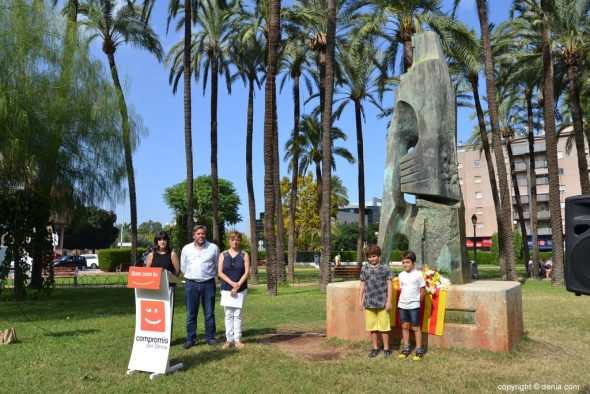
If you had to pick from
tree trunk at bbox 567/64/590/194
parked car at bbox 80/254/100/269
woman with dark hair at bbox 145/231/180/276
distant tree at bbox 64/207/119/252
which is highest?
tree trunk at bbox 567/64/590/194

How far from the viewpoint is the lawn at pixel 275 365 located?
19.5 feet

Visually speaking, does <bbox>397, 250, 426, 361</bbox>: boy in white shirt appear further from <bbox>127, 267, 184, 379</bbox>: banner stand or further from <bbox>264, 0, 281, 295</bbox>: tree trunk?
<bbox>264, 0, 281, 295</bbox>: tree trunk

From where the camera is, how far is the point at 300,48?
2734 centimetres

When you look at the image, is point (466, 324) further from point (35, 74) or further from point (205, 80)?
point (205, 80)

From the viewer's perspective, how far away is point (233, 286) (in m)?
7.86

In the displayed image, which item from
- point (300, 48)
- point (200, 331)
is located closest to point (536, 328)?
point (200, 331)


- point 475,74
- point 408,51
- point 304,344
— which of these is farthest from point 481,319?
point 475,74

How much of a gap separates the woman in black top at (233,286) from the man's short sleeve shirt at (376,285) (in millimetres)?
1697

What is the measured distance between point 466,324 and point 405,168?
8.82 ft

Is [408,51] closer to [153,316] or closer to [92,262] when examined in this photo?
[153,316]

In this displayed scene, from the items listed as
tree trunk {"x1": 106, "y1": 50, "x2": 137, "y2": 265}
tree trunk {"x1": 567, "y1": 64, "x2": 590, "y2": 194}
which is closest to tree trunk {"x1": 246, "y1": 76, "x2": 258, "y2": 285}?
tree trunk {"x1": 106, "y1": 50, "x2": 137, "y2": 265}

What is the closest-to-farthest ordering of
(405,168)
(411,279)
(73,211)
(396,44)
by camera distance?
1. (411,279)
2. (405,168)
3. (73,211)
4. (396,44)

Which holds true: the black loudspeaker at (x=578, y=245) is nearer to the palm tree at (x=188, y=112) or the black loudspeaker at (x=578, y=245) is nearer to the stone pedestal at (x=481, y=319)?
the stone pedestal at (x=481, y=319)

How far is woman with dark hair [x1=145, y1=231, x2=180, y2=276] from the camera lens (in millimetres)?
7586
